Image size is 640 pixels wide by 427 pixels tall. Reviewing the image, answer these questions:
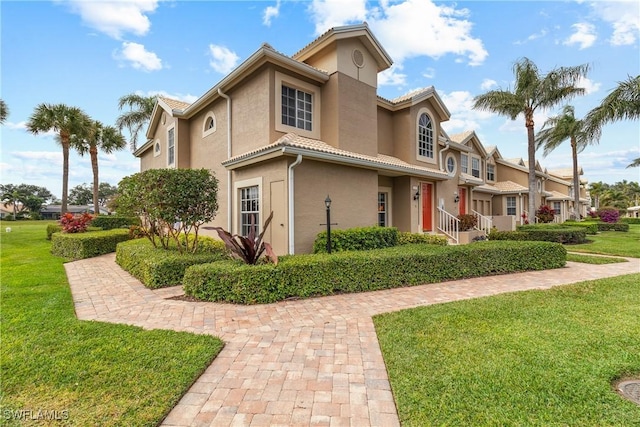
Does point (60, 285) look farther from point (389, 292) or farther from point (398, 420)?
point (398, 420)

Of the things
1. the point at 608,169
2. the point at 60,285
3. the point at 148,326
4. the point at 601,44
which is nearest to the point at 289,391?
the point at 148,326

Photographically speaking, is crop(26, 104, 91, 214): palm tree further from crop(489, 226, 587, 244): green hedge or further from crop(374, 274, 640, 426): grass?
crop(489, 226, 587, 244): green hedge

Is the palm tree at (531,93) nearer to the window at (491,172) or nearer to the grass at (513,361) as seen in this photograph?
the window at (491,172)

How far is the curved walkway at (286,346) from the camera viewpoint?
258 centimetres

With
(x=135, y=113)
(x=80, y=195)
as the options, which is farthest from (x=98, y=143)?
(x=80, y=195)

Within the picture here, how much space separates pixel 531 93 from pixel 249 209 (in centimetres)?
1913

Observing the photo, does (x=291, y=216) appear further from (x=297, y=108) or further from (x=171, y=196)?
(x=297, y=108)

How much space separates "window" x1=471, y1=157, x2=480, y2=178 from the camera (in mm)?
22797

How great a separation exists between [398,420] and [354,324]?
7.12 ft

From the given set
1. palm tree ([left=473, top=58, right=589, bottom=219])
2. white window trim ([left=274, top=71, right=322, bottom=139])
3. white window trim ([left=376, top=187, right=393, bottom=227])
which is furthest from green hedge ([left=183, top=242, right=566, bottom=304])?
palm tree ([left=473, top=58, right=589, bottom=219])

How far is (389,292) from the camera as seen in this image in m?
6.50

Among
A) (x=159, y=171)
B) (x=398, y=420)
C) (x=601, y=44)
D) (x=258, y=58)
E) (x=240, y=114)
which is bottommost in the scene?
(x=398, y=420)

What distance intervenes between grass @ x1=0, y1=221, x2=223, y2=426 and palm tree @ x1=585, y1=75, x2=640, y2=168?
65.8 feet

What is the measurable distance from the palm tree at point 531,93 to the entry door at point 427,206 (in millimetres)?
9819
